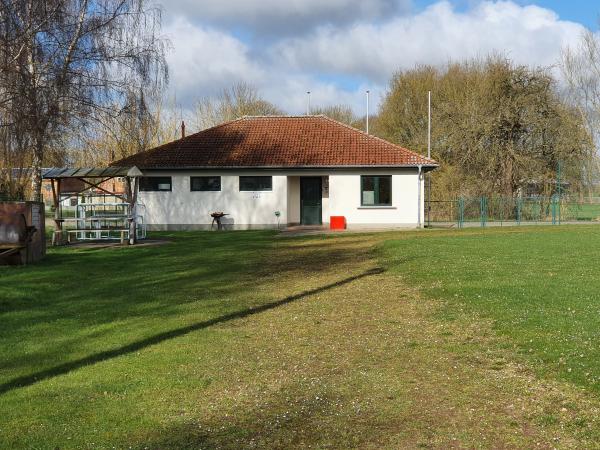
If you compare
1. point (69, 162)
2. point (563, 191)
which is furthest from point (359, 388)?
point (563, 191)

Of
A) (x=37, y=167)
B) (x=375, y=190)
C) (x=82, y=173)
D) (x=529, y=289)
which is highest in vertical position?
(x=37, y=167)

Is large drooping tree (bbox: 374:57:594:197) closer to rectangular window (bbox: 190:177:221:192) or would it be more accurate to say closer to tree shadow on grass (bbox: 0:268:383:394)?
rectangular window (bbox: 190:177:221:192)

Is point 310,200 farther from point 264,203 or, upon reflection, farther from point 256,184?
point 256,184

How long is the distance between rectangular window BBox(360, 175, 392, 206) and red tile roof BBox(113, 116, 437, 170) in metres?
1.00

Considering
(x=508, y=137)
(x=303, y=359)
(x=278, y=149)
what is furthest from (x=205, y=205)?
(x=303, y=359)

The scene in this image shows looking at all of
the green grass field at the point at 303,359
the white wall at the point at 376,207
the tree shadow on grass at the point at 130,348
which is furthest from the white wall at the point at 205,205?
the tree shadow on grass at the point at 130,348

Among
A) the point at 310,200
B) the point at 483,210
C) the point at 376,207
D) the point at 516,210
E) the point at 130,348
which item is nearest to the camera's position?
the point at 130,348

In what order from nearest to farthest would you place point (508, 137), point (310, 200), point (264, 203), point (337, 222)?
point (337, 222) → point (264, 203) → point (310, 200) → point (508, 137)

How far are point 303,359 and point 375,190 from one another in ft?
81.1

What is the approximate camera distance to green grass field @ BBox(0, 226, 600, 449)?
16.4 feet

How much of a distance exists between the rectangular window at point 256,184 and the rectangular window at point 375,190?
4.69m

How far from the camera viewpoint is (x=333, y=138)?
3353 centimetres

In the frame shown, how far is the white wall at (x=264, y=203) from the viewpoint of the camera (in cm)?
3122

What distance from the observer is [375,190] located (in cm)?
3147
